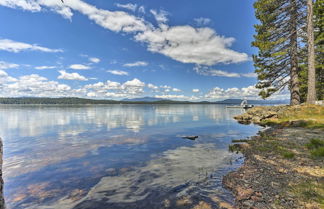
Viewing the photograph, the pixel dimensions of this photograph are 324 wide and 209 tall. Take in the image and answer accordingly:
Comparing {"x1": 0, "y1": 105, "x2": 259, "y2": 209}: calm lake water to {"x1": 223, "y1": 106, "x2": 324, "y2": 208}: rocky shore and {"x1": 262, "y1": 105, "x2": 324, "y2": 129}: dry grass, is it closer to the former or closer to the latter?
{"x1": 223, "y1": 106, "x2": 324, "y2": 208}: rocky shore

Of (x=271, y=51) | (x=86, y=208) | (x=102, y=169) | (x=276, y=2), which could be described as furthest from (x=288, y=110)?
(x=86, y=208)

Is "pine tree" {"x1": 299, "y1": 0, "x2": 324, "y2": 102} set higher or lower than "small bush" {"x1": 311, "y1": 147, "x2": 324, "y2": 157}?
higher

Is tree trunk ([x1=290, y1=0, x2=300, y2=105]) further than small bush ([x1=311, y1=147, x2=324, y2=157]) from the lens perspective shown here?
Yes

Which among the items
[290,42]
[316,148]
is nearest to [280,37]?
[290,42]

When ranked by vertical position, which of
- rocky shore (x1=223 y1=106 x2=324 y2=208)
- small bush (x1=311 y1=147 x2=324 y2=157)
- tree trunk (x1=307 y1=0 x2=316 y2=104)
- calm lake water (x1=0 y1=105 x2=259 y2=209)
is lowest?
calm lake water (x1=0 y1=105 x2=259 y2=209)

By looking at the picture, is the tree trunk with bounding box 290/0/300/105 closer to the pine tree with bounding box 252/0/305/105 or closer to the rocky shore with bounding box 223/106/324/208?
the pine tree with bounding box 252/0/305/105

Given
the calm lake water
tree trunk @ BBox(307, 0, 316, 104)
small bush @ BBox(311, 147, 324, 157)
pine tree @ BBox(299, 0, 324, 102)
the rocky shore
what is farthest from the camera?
pine tree @ BBox(299, 0, 324, 102)

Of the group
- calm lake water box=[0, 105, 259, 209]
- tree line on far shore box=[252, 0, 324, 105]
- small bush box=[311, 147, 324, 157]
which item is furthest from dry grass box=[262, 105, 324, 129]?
calm lake water box=[0, 105, 259, 209]

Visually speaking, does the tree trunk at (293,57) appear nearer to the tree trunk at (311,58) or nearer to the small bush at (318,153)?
the tree trunk at (311,58)

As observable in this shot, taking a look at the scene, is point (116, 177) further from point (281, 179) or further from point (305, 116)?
point (305, 116)

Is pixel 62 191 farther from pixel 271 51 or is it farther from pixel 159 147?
pixel 271 51

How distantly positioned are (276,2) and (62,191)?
3495cm

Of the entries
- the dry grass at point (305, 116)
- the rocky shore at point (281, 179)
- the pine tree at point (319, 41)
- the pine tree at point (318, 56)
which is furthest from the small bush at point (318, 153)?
the pine tree at point (319, 41)

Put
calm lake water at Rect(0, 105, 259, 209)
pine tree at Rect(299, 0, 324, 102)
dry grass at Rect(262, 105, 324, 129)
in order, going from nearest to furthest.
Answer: calm lake water at Rect(0, 105, 259, 209)
dry grass at Rect(262, 105, 324, 129)
pine tree at Rect(299, 0, 324, 102)
